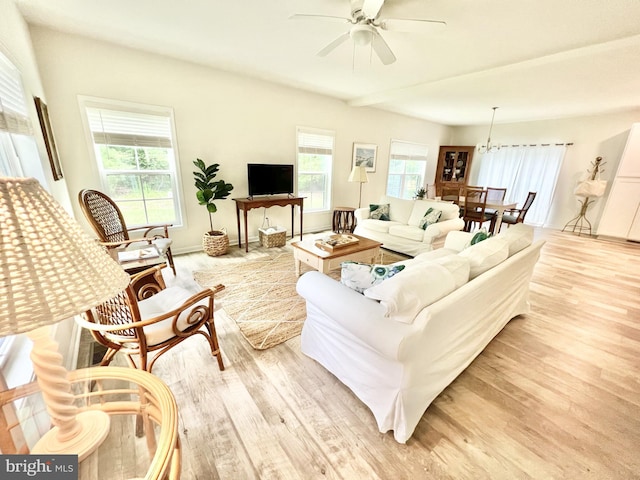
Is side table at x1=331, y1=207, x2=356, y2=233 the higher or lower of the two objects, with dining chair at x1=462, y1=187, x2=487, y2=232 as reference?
lower

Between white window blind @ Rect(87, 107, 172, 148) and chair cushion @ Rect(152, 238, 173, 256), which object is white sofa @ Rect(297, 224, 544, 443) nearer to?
chair cushion @ Rect(152, 238, 173, 256)

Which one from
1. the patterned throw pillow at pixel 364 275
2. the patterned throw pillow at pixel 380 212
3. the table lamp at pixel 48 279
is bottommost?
the patterned throw pillow at pixel 380 212

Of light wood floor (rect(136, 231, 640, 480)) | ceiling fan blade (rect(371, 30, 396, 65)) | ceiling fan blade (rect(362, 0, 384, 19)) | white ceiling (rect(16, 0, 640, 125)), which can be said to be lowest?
light wood floor (rect(136, 231, 640, 480))

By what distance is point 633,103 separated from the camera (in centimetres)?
444

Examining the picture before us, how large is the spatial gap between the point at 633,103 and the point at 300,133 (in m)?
5.78

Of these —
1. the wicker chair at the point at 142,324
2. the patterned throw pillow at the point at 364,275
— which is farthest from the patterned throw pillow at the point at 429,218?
the wicker chair at the point at 142,324

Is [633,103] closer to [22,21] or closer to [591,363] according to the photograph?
[591,363]

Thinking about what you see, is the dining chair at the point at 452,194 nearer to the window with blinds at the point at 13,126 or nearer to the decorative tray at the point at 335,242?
the decorative tray at the point at 335,242

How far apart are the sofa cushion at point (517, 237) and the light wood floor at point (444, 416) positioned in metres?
0.73

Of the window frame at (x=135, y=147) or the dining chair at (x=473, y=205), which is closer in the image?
the window frame at (x=135, y=147)

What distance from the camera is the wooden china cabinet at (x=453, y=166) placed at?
7.23 m

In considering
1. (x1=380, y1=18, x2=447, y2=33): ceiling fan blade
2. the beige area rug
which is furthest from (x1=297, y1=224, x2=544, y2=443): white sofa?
(x1=380, y1=18, x2=447, y2=33): ceiling fan blade

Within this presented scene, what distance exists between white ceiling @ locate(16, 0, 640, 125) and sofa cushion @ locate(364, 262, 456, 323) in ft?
6.84

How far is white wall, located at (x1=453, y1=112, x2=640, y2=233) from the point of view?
5262 millimetres
